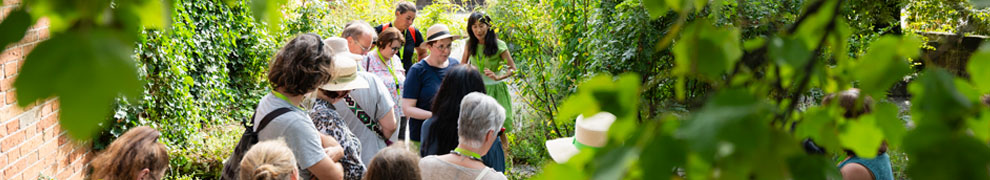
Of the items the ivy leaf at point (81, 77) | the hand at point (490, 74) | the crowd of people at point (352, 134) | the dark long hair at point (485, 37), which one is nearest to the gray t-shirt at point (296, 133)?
the crowd of people at point (352, 134)

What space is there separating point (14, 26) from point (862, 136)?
1.12 meters

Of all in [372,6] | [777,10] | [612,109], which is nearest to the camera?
[612,109]

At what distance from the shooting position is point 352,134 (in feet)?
11.6

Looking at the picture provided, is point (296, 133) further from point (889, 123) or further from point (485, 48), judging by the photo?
point (485, 48)

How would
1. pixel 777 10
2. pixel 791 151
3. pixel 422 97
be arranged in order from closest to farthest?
pixel 791 151 → pixel 777 10 → pixel 422 97

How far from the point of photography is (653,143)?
854mm

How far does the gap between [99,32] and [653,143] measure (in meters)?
0.55

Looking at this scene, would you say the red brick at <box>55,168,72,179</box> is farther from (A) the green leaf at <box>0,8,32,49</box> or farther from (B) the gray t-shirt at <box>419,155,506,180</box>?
(A) the green leaf at <box>0,8,32,49</box>

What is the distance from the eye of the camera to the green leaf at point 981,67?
98 centimetres

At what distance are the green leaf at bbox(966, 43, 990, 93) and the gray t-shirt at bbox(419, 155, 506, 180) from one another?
6.93 ft

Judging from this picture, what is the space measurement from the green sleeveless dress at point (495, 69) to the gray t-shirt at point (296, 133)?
9.45 ft

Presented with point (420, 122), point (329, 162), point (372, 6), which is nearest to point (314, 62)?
point (329, 162)

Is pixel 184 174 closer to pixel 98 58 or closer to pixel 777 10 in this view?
pixel 777 10

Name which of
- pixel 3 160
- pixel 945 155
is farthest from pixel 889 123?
pixel 3 160
